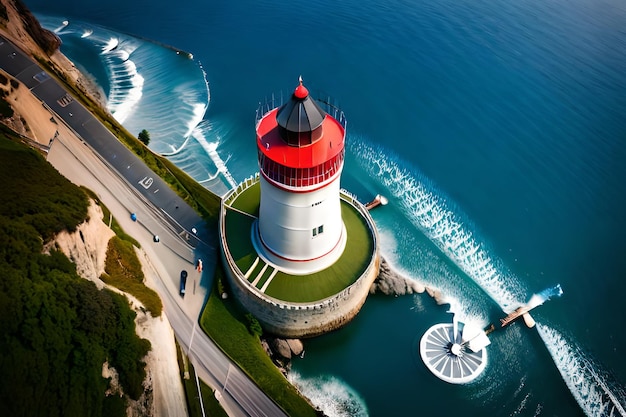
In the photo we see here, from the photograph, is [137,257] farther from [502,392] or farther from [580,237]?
[580,237]

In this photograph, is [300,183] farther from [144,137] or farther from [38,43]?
[38,43]

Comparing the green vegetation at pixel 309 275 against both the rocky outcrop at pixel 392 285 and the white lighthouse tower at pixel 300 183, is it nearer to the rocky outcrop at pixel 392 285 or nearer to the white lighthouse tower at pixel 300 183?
the white lighthouse tower at pixel 300 183

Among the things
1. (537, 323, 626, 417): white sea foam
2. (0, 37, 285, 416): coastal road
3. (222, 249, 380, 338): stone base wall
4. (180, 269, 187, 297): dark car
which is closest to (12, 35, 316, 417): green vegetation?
(0, 37, 285, 416): coastal road

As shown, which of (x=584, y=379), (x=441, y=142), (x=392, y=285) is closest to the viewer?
(x=584, y=379)

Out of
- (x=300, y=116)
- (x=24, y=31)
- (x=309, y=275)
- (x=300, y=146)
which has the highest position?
(x=300, y=116)

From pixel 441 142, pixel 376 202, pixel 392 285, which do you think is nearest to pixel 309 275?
pixel 392 285

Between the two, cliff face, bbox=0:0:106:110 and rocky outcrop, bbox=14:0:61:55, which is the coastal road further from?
rocky outcrop, bbox=14:0:61:55

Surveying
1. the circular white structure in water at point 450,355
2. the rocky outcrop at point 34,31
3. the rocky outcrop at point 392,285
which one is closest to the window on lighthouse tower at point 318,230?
the rocky outcrop at point 392,285

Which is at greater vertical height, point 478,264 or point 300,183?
point 300,183
